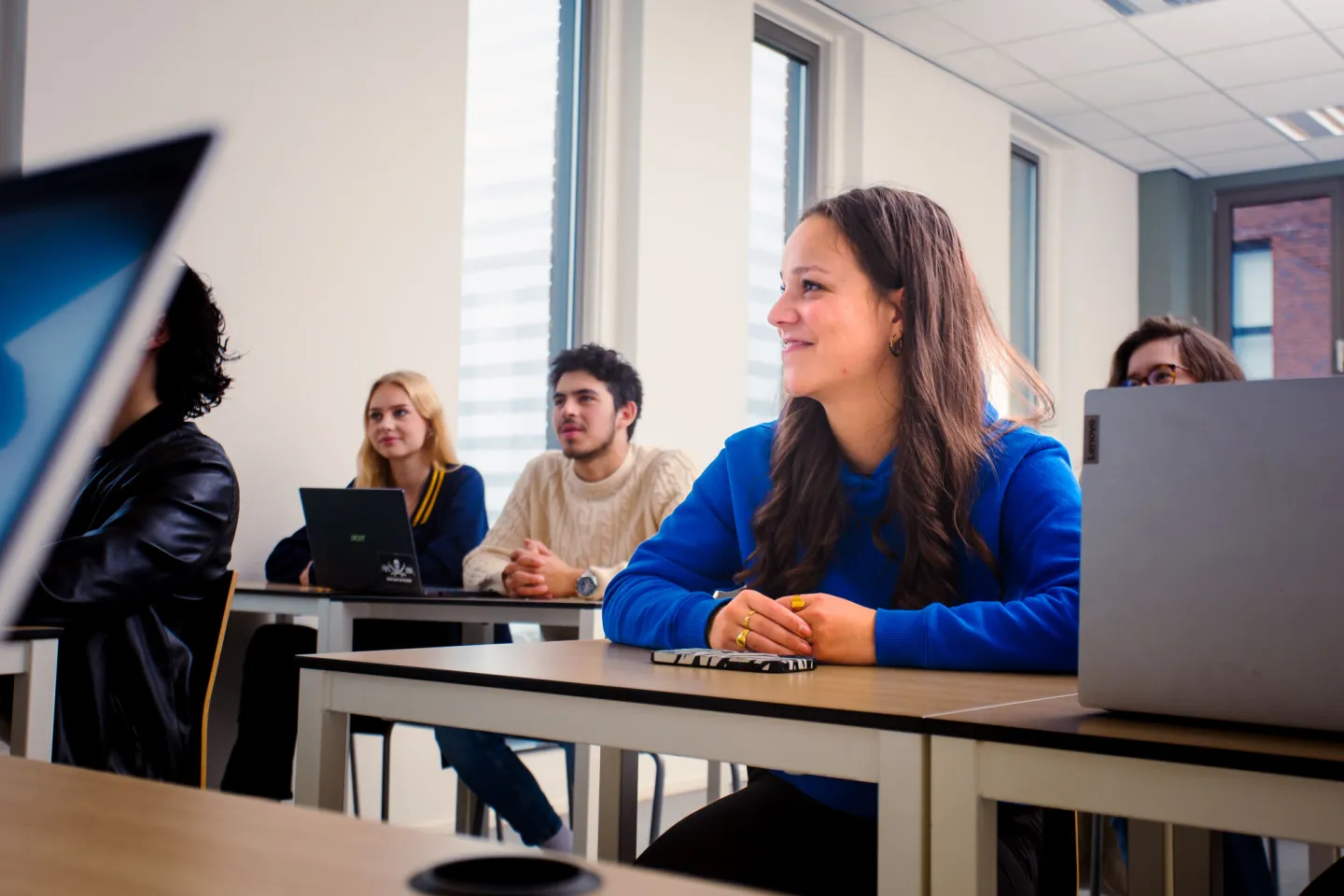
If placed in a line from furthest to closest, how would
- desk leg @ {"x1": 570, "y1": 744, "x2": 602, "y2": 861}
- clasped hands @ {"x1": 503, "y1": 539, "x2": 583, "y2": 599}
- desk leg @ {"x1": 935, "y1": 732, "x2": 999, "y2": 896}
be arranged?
clasped hands @ {"x1": 503, "y1": 539, "x2": 583, "y2": 599}, desk leg @ {"x1": 570, "y1": 744, "x2": 602, "y2": 861}, desk leg @ {"x1": 935, "y1": 732, "x2": 999, "y2": 896}

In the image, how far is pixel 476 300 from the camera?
4.25m

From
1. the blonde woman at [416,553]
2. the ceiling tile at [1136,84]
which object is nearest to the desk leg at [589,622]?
the blonde woman at [416,553]

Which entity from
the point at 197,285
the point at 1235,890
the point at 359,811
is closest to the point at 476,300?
the point at 359,811

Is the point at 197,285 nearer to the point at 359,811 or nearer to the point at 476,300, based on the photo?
the point at 359,811

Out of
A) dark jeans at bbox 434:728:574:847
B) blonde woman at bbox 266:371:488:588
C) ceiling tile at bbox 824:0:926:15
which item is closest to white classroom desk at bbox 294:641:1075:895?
dark jeans at bbox 434:728:574:847

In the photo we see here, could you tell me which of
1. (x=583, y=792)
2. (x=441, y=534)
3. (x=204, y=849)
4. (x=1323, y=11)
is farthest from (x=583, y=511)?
(x=1323, y=11)

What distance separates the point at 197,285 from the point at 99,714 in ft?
2.14

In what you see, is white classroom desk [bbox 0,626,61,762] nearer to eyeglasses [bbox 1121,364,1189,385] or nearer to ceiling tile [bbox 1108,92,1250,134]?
eyeglasses [bbox 1121,364,1189,385]

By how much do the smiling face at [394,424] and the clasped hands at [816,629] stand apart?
2.38 m

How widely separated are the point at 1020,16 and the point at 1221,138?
2.22 m

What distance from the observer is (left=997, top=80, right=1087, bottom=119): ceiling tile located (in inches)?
242

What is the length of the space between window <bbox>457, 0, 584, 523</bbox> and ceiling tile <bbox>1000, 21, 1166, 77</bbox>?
2.23 m

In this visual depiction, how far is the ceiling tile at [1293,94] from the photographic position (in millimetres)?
5941

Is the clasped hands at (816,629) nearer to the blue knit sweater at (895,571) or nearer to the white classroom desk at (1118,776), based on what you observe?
the blue knit sweater at (895,571)
